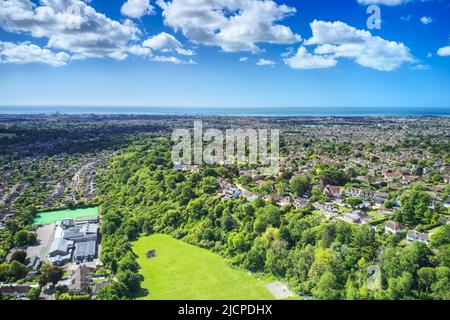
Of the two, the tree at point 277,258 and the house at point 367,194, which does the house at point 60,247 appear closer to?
the tree at point 277,258

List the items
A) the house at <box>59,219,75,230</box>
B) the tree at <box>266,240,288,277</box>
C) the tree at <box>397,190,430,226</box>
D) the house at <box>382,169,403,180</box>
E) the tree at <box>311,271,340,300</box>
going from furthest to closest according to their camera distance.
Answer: the house at <box>382,169,403,180</box>
the house at <box>59,219,75,230</box>
the tree at <box>397,190,430,226</box>
the tree at <box>266,240,288,277</box>
the tree at <box>311,271,340,300</box>

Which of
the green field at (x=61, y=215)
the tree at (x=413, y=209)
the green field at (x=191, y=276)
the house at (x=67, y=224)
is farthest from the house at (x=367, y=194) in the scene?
the green field at (x=61, y=215)

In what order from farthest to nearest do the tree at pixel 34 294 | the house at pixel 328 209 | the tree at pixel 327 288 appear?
the house at pixel 328 209
the tree at pixel 34 294
the tree at pixel 327 288

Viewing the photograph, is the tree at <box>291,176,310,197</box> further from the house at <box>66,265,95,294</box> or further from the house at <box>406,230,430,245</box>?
the house at <box>66,265,95,294</box>

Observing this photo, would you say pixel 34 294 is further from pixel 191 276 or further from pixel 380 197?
pixel 380 197

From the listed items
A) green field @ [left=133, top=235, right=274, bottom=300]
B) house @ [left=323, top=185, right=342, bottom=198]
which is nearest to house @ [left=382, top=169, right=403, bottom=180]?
house @ [left=323, top=185, right=342, bottom=198]
